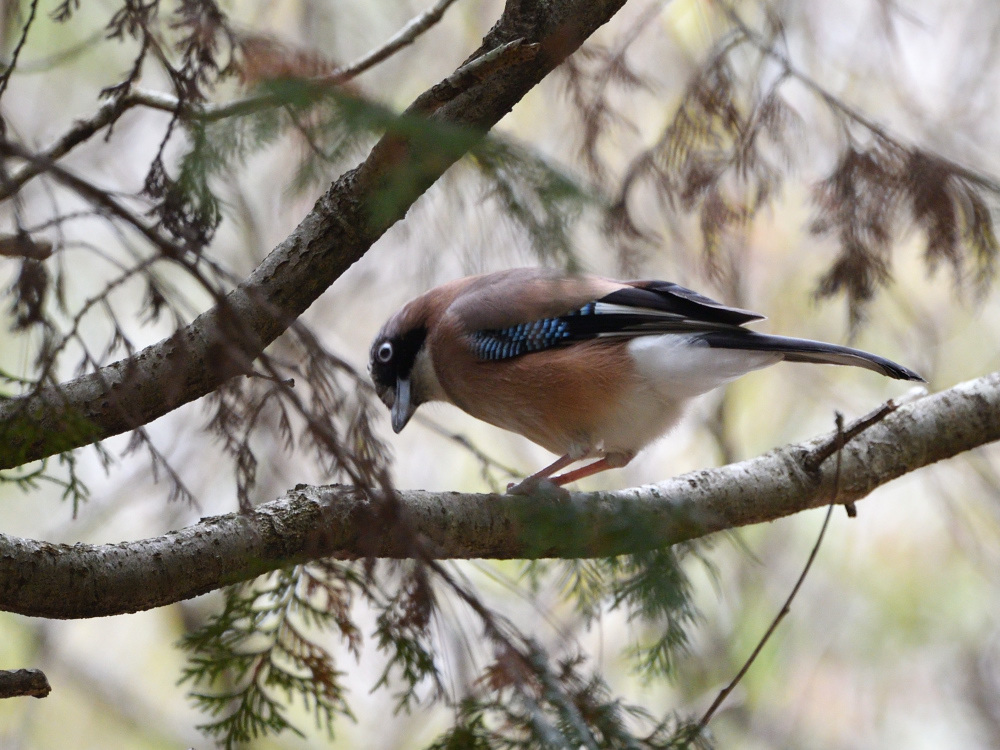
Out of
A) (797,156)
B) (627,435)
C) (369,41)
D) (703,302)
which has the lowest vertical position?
(627,435)

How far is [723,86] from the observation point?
3.67 m

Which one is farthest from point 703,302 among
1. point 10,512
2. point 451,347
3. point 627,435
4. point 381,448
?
point 10,512

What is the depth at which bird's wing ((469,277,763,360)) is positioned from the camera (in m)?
3.79

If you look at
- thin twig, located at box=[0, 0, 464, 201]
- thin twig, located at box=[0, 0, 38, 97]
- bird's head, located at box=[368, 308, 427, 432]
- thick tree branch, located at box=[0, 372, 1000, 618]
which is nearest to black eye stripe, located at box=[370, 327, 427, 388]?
bird's head, located at box=[368, 308, 427, 432]

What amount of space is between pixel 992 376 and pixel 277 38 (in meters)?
3.10

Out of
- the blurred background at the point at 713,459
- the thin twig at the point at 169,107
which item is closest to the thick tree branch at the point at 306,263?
the thin twig at the point at 169,107

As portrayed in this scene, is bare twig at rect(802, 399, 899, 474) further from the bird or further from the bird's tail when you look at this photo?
the bird

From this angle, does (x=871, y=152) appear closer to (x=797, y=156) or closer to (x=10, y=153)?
(x=797, y=156)

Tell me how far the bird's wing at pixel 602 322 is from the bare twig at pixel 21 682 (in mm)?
2224

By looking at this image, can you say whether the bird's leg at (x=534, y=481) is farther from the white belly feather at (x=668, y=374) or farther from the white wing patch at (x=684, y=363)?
the white wing patch at (x=684, y=363)

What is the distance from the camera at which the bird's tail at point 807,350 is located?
3111 mm

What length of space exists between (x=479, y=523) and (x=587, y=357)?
1142 mm

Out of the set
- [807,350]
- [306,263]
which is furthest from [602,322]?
[306,263]

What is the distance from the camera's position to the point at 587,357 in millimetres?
3758
